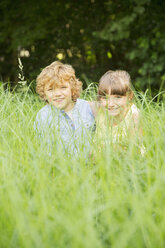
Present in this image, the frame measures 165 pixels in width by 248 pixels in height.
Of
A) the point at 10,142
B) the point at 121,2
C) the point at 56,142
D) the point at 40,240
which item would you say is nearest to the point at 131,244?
the point at 40,240

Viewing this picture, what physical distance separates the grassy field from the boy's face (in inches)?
30.9

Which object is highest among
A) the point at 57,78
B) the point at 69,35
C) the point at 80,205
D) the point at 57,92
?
the point at 69,35

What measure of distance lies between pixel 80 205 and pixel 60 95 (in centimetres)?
137

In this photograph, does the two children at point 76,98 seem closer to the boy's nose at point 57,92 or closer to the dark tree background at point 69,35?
the boy's nose at point 57,92

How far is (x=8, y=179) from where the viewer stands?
1.50m

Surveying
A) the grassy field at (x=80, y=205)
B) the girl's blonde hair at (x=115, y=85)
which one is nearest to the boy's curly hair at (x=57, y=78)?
the girl's blonde hair at (x=115, y=85)

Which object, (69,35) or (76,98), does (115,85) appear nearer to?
(76,98)

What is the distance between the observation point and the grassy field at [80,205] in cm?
116

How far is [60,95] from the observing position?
2570 mm

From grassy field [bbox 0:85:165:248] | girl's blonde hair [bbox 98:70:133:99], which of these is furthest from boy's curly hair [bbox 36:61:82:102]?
grassy field [bbox 0:85:165:248]

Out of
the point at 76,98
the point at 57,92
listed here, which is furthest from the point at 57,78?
the point at 76,98

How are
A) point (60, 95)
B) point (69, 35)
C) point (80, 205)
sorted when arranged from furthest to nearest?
point (69, 35)
point (60, 95)
point (80, 205)

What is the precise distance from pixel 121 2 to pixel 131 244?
565cm

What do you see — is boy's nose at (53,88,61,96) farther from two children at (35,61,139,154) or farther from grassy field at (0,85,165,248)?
grassy field at (0,85,165,248)
